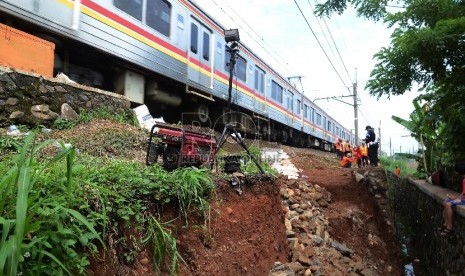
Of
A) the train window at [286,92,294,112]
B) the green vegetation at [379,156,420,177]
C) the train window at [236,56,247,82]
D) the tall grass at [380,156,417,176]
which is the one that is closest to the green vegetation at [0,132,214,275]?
the green vegetation at [379,156,420,177]

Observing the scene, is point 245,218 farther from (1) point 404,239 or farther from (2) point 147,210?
(1) point 404,239

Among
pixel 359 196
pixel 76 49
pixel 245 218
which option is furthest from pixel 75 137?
pixel 359 196

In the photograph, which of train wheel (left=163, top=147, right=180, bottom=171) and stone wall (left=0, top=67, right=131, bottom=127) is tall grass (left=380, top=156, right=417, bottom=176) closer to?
train wheel (left=163, top=147, right=180, bottom=171)

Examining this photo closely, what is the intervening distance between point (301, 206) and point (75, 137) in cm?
425

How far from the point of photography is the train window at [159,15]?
26.6 ft

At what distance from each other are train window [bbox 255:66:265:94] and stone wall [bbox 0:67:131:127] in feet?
25.8

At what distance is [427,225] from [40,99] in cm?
689

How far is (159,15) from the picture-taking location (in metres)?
8.39

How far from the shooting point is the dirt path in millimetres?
6791

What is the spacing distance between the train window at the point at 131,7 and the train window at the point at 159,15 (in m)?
0.25

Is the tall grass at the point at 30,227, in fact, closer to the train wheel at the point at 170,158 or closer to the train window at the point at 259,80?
the train wheel at the point at 170,158

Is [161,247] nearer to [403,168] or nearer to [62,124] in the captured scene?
[62,124]

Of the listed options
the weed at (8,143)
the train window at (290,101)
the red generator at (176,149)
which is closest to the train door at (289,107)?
the train window at (290,101)

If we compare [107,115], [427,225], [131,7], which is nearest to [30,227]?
[107,115]
